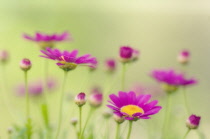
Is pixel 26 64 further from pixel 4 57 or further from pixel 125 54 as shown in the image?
pixel 4 57

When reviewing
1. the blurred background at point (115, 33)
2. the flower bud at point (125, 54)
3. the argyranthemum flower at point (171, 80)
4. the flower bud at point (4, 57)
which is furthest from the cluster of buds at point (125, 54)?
the blurred background at point (115, 33)

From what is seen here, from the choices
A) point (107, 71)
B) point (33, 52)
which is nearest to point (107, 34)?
point (33, 52)

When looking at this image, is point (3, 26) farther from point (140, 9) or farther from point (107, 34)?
point (140, 9)

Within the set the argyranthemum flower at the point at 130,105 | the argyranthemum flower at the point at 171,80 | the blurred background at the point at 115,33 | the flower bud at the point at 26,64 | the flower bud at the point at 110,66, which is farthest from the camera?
the blurred background at the point at 115,33

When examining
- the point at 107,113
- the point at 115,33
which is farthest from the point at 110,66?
the point at 115,33

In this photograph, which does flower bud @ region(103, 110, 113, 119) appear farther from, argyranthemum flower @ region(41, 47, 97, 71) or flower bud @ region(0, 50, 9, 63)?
flower bud @ region(0, 50, 9, 63)

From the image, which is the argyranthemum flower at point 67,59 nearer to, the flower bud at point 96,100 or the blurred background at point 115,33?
the flower bud at point 96,100

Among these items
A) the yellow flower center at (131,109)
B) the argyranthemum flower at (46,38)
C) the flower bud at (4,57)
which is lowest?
the yellow flower center at (131,109)
